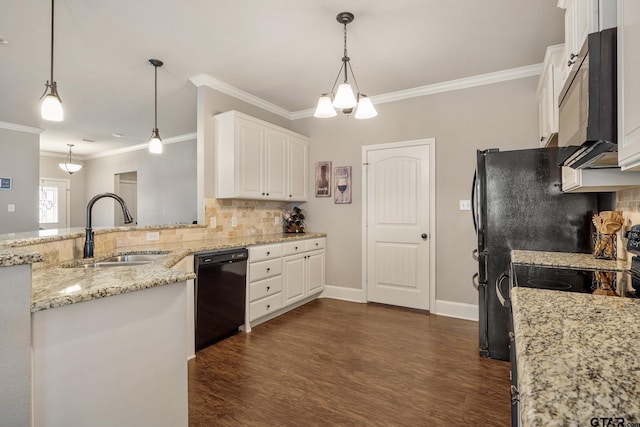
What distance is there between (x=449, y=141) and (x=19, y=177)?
626cm

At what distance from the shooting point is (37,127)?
5320 mm

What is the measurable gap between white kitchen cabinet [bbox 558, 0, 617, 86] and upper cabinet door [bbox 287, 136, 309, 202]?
2967 mm

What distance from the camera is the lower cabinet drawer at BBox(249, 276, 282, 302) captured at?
3.20 meters

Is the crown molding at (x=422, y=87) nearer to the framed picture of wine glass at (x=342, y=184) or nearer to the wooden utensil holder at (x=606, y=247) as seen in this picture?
the framed picture of wine glass at (x=342, y=184)

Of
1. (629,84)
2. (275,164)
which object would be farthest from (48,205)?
(629,84)

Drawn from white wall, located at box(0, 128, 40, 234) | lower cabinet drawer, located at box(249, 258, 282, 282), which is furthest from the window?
lower cabinet drawer, located at box(249, 258, 282, 282)

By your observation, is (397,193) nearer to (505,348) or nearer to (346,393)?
(505,348)

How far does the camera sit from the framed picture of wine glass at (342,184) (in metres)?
4.28

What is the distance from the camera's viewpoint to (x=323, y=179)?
14.7ft

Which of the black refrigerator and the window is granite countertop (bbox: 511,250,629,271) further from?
the window

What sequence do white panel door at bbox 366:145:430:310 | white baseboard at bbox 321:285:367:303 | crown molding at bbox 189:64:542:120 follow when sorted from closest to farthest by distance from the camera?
crown molding at bbox 189:64:542:120 < white panel door at bbox 366:145:430:310 < white baseboard at bbox 321:285:367:303

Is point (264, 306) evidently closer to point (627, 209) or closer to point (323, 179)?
point (323, 179)

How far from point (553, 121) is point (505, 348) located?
1745mm

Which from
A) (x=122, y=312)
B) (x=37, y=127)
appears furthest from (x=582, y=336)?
(x=37, y=127)
